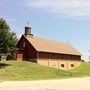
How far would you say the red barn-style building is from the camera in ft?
230

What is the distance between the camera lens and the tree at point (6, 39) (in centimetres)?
5241

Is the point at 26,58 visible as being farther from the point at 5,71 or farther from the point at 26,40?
the point at 5,71

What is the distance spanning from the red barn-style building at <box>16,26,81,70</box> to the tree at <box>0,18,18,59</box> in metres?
16.0

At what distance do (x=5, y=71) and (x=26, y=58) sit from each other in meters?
22.9

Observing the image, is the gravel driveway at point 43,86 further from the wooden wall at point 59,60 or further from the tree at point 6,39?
the wooden wall at point 59,60

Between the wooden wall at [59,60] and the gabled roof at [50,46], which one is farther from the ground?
the gabled roof at [50,46]

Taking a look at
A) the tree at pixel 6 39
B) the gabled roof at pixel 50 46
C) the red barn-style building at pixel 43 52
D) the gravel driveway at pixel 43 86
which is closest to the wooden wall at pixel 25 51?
the red barn-style building at pixel 43 52

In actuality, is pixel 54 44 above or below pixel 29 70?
above

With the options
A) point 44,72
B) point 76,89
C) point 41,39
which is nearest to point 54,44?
point 41,39

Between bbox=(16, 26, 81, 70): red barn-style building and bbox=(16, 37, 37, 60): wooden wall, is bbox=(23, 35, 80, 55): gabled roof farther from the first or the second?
bbox=(16, 37, 37, 60): wooden wall

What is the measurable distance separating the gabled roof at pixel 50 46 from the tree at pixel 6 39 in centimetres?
1650

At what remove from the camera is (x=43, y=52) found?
232ft

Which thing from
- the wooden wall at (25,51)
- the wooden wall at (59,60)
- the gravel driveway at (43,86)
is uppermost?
the wooden wall at (25,51)

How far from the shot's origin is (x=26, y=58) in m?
71.8
